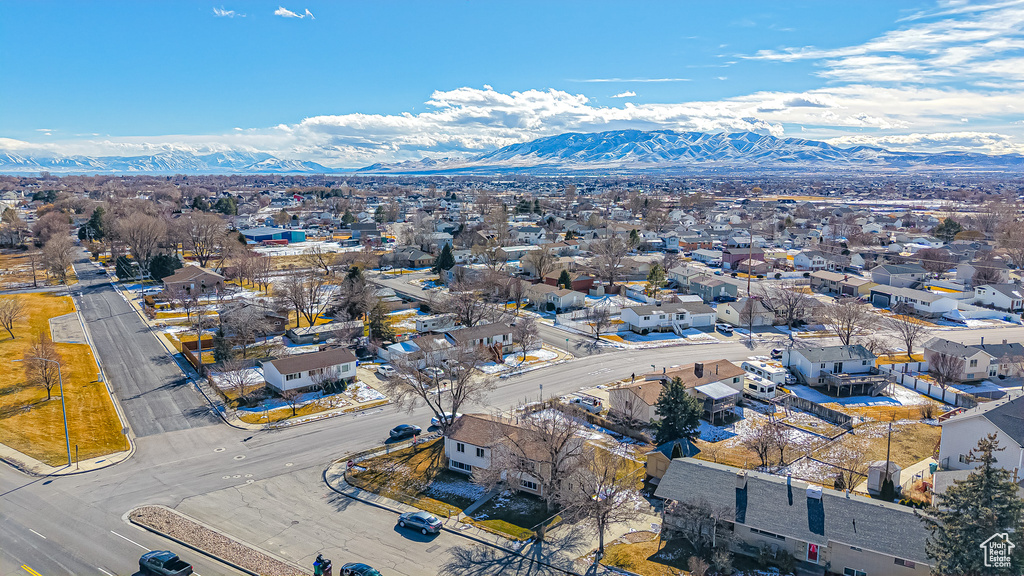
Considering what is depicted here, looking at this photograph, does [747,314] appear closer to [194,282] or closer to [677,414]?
[677,414]

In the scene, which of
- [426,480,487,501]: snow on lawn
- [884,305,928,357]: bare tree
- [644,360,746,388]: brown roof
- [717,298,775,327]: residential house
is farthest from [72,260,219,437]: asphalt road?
[884,305,928,357]: bare tree

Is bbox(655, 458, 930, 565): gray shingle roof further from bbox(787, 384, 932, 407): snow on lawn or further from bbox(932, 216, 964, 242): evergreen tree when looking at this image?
bbox(932, 216, 964, 242): evergreen tree

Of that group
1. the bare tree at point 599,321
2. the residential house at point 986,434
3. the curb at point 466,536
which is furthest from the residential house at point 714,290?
the curb at point 466,536

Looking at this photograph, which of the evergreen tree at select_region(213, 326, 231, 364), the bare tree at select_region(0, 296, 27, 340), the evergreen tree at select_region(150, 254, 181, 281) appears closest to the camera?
the evergreen tree at select_region(213, 326, 231, 364)

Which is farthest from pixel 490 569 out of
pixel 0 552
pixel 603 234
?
pixel 603 234

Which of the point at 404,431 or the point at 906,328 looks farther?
the point at 906,328

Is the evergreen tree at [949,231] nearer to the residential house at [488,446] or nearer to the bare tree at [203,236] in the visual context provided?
the residential house at [488,446]

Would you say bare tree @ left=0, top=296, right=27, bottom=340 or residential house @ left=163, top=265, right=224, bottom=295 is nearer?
bare tree @ left=0, top=296, right=27, bottom=340

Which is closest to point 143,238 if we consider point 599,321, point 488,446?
point 599,321
